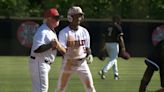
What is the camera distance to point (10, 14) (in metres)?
30.4

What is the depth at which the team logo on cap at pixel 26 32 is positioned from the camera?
2836 cm

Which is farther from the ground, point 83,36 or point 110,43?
point 83,36

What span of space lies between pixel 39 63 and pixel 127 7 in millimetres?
23785

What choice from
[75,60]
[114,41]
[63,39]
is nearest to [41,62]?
[63,39]

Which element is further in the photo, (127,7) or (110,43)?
(127,7)

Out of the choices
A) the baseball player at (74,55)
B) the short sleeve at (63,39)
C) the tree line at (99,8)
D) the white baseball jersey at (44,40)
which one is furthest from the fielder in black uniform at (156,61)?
the tree line at (99,8)

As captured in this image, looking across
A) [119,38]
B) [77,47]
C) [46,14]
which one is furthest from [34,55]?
[119,38]

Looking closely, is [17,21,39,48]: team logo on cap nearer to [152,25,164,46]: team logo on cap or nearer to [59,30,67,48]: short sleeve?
[152,25,164,46]: team logo on cap

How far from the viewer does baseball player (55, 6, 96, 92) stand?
998 cm

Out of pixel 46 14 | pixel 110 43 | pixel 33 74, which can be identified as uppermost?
pixel 46 14

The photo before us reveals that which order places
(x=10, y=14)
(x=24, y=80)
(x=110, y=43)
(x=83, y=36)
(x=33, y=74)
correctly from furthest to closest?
(x=10, y=14), (x=110, y=43), (x=24, y=80), (x=83, y=36), (x=33, y=74)

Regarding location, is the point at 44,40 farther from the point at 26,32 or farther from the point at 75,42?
the point at 26,32

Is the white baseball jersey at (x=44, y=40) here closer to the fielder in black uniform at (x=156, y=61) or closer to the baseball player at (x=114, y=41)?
the fielder in black uniform at (x=156, y=61)

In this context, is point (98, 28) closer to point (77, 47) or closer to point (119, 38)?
A: point (119, 38)
